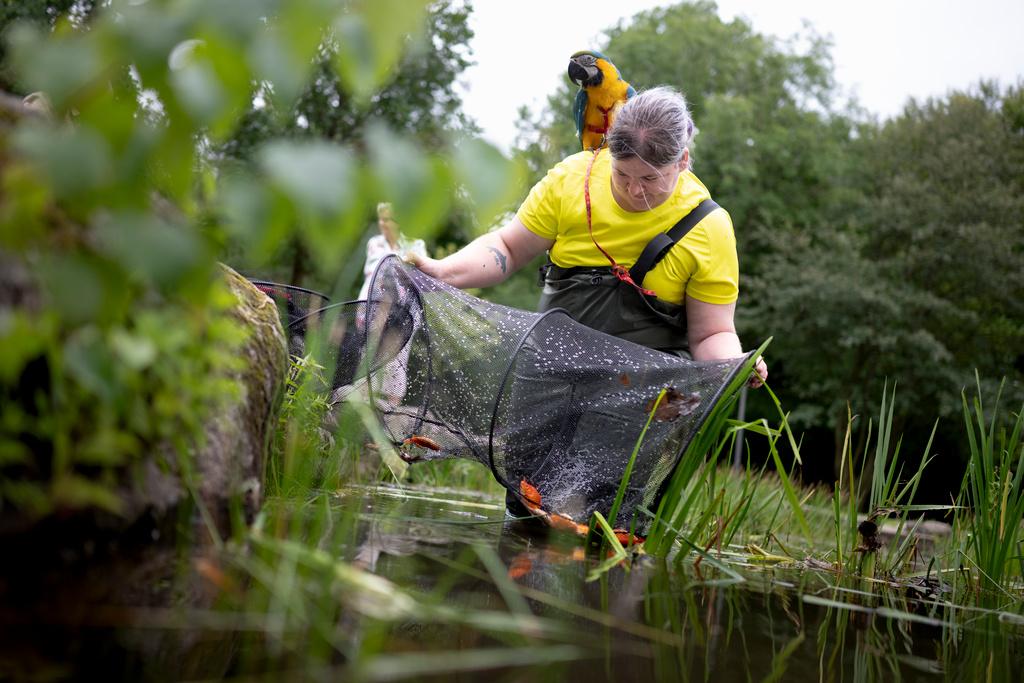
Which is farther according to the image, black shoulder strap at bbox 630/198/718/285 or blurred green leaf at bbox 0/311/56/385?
black shoulder strap at bbox 630/198/718/285

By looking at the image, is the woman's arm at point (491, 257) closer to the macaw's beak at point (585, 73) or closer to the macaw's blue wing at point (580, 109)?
the macaw's blue wing at point (580, 109)

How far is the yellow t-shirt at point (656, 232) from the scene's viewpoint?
11.4ft

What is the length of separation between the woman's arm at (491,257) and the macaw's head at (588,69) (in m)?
0.76

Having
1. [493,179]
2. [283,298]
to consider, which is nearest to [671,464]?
[283,298]

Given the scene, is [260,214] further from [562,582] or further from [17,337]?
[562,582]

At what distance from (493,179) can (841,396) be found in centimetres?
2197

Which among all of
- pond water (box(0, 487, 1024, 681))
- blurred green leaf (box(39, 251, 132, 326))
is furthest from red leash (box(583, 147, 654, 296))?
blurred green leaf (box(39, 251, 132, 326))

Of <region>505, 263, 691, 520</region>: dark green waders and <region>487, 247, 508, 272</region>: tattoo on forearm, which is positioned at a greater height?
<region>487, 247, 508, 272</region>: tattoo on forearm

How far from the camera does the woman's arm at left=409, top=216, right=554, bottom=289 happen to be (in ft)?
12.2

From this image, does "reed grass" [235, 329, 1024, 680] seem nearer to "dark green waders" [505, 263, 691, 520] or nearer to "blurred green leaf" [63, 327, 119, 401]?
"blurred green leaf" [63, 327, 119, 401]

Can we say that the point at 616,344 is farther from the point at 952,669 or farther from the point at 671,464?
the point at 952,669

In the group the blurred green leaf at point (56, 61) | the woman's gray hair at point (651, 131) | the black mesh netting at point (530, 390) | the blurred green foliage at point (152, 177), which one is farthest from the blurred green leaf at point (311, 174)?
the woman's gray hair at point (651, 131)

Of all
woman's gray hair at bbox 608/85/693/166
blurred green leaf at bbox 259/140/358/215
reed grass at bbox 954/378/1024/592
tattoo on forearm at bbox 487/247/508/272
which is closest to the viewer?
blurred green leaf at bbox 259/140/358/215

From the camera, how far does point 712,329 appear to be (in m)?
3.58
